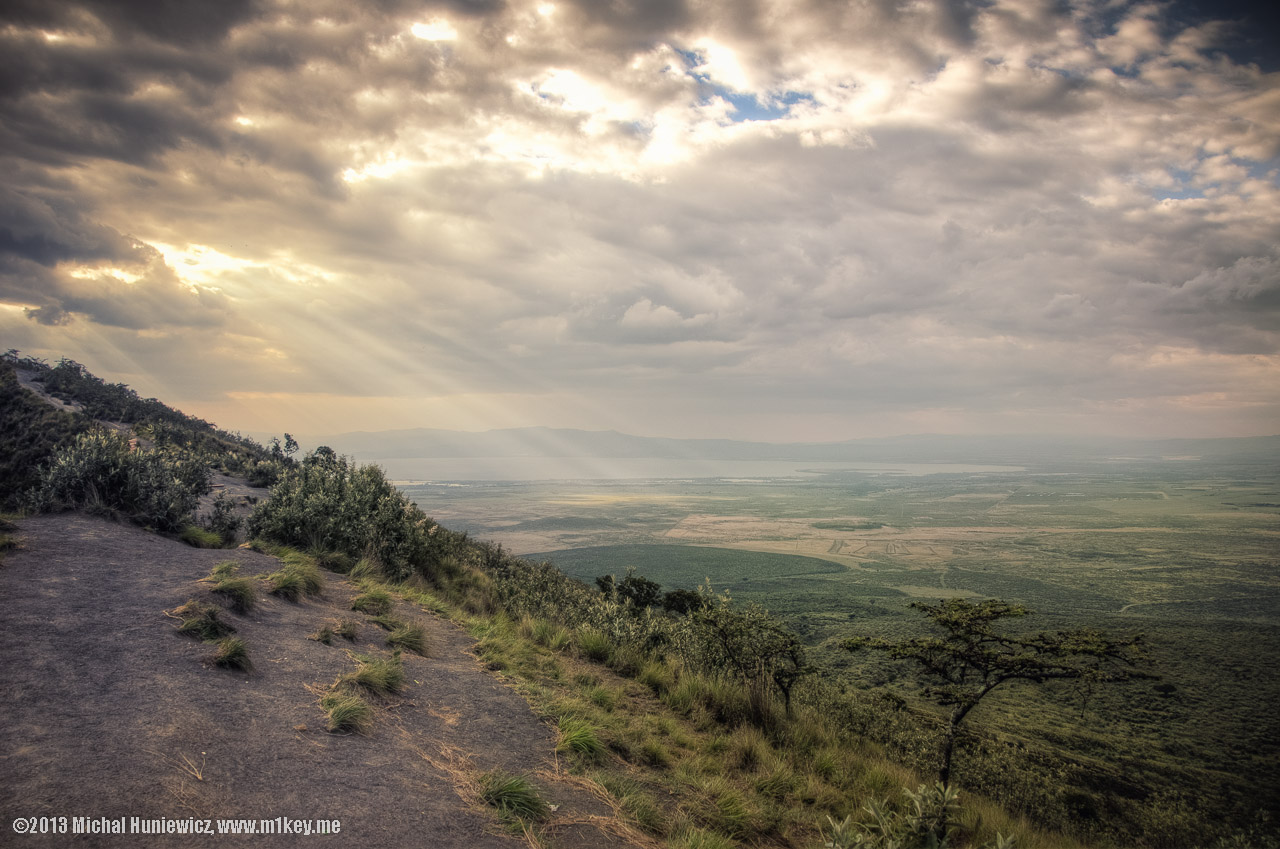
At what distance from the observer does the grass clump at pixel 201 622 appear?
6.15 meters

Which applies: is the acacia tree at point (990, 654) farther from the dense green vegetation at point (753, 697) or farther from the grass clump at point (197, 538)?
the grass clump at point (197, 538)

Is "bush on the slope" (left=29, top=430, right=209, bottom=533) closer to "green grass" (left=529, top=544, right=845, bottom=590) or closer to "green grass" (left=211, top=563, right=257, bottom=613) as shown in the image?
"green grass" (left=211, top=563, right=257, bottom=613)

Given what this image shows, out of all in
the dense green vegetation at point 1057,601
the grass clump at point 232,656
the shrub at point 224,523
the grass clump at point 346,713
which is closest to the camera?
the grass clump at point 346,713

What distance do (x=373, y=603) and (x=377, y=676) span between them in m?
4.16

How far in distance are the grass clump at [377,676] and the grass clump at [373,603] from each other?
2.84 meters

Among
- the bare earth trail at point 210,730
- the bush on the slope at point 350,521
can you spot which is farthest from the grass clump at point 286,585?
the bush on the slope at point 350,521

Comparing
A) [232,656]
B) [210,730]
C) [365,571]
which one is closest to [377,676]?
[232,656]

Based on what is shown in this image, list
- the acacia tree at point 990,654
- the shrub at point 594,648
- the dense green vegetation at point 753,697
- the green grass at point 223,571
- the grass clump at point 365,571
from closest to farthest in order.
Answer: the dense green vegetation at point 753,697 → the green grass at point 223,571 → the acacia tree at point 990,654 → the shrub at point 594,648 → the grass clump at point 365,571

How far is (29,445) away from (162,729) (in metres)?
14.8

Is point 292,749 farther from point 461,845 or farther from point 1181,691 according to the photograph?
point 1181,691

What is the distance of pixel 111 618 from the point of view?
5.98 meters

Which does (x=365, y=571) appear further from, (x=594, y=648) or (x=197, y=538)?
(x=594, y=648)

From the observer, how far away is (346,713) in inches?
213

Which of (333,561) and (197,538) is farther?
(333,561)
